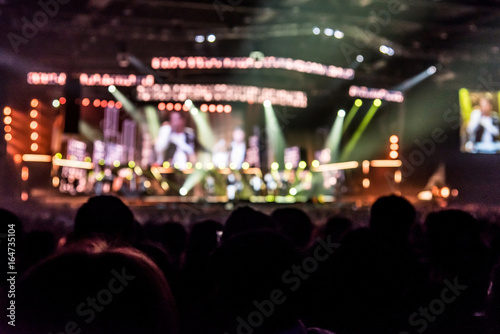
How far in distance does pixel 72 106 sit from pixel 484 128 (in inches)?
372

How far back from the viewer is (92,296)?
885 millimetres

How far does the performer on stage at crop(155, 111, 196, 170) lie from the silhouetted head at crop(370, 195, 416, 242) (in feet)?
40.9

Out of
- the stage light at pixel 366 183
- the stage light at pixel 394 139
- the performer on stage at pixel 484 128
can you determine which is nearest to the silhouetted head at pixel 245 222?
the performer on stage at pixel 484 128

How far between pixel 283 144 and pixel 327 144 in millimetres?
1472

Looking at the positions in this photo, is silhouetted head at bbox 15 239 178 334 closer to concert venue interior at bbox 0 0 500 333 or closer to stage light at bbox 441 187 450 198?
concert venue interior at bbox 0 0 500 333

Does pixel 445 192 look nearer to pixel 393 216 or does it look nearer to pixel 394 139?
pixel 394 139

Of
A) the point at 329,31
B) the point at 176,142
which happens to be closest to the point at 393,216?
the point at 329,31

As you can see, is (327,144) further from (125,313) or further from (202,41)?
(125,313)

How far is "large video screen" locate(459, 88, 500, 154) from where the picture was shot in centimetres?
1202

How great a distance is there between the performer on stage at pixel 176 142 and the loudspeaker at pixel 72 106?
380cm

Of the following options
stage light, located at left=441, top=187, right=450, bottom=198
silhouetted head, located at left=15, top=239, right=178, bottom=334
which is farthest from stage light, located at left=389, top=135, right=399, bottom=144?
silhouetted head, located at left=15, top=239, right=178, bottom=334

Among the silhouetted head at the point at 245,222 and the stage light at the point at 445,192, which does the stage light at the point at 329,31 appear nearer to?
the stage light at the point at 445,192

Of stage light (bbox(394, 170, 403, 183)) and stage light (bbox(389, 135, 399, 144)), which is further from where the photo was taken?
stage light (bbox(389, 135, 399, 144))

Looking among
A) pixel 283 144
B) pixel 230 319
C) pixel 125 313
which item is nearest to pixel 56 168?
pixel 283 144
